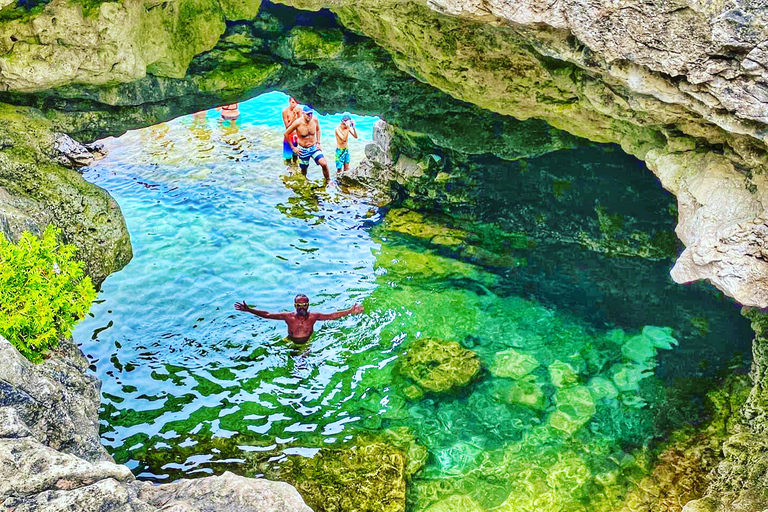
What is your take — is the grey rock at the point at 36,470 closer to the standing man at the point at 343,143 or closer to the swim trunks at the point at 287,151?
the swim trunks at the point at 287,151

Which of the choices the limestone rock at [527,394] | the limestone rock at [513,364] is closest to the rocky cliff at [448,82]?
the limestone rock at [527,394]

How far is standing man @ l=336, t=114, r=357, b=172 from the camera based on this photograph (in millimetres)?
14977

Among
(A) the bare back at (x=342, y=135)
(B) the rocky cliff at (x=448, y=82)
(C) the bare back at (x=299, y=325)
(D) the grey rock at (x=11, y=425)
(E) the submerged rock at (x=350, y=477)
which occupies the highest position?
(B) the rocky cliff at (x=448, y=82)

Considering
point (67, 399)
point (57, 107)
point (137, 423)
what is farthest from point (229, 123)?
point (67, 399)

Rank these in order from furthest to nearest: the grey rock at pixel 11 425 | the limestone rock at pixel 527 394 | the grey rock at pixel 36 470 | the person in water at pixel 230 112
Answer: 1. the person in water at pixel 230 112
2. the limestone rock at pixel 527 394
3. the grey rock at pixel 11 425
4. the grey rock at pixel 36 470

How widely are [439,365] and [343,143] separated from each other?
7.36 metres

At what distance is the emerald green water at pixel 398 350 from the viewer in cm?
774

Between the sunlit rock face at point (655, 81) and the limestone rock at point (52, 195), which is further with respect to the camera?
the limestone rock at point (52, 195)

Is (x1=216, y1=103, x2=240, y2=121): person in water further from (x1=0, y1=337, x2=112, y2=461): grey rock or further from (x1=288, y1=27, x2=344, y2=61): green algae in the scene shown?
(x1=0, y1=337, x2=112, y2=461): grey rock

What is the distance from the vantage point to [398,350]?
31.3 feet

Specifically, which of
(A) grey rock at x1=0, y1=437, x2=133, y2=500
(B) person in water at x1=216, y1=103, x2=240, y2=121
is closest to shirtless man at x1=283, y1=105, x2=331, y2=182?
(B) person in water at x1=216, y1=103, x2=240, y2=121

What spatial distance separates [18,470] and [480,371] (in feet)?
20.0

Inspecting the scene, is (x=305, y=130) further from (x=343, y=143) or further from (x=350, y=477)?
(x=350, y=477)

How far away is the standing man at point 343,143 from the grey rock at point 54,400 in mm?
9600
